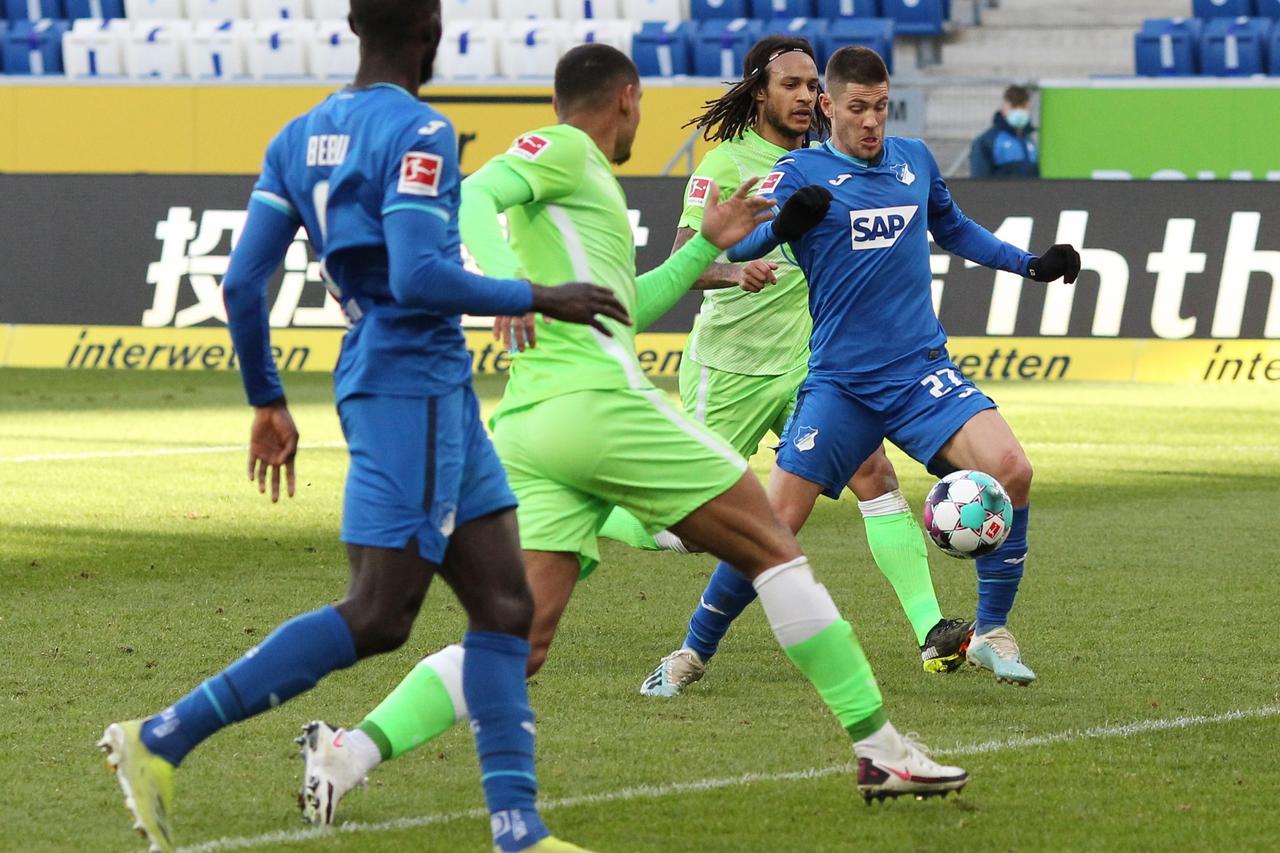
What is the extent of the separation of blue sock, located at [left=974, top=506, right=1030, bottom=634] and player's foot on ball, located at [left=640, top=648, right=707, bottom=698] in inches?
38.6

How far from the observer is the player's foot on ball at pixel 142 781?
4.21 meters

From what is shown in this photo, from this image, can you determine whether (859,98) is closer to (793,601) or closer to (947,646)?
(947,646)

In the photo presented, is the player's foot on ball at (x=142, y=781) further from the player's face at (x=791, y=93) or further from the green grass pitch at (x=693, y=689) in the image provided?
the player's face at (x=791, y=93)

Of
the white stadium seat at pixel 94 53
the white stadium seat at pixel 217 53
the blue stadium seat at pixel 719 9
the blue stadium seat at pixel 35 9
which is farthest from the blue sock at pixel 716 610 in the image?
the blue stadium seat at pixel 35 9

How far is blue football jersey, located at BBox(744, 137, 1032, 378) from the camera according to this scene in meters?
6.64

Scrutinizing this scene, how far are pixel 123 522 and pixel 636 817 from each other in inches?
230

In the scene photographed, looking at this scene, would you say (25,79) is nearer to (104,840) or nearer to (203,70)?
(203,70)

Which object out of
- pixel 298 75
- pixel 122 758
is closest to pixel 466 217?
pixel 122 758

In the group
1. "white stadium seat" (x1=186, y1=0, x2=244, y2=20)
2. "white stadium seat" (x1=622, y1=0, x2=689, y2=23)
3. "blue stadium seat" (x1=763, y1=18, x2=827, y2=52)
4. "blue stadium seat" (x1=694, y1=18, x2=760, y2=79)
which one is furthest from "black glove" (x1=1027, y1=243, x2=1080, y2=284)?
"white stadium seat" (x1=186, y1=0, x2=244, y2=20)

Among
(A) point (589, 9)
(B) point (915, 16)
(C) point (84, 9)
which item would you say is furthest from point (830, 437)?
(C) point (84, 9)

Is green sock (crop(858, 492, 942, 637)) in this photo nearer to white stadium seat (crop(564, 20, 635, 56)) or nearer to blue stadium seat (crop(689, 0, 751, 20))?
white stadium seat (crop(564, 20, 635, 56))

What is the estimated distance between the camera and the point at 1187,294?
16.4 metres

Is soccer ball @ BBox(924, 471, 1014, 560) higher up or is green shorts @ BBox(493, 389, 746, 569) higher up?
green shorts @ BBox(493, 389, 746, 569)

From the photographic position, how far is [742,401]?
7.38m
